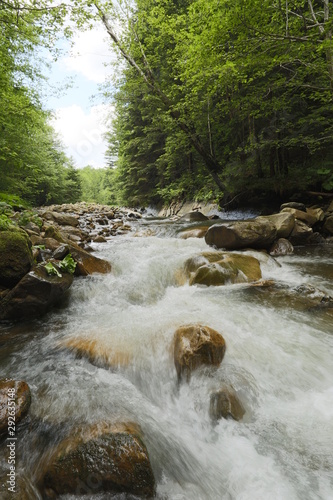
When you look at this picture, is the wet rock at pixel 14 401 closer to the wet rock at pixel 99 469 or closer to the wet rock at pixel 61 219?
the wet rock at pixel 99 469

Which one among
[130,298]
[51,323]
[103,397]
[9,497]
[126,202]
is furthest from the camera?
[126,202]

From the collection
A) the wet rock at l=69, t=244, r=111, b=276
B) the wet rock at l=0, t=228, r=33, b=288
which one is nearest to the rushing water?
the wet rock at l=69, t=244, r=111, b=276

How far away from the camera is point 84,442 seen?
1723 mm

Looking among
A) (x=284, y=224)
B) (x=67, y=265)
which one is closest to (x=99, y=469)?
(x=67, y=265)

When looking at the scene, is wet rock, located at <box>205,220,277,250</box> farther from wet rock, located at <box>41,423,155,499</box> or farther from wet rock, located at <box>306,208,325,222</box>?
wet rock, located at <box>41,423,155,499</box>

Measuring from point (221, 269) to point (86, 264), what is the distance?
2892mm

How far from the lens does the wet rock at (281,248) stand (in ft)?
22.7

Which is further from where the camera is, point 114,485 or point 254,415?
point 254,415

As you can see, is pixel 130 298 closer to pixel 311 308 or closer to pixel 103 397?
pixel 103 397

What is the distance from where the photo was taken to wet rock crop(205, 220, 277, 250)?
21.6 ft

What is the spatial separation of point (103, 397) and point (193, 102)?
11.7m

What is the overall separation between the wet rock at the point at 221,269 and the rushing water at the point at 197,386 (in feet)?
1.13

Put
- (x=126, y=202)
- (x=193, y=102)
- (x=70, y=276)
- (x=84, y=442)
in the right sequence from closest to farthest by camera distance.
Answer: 1. (x=84, y=442)
2. (x=70, y=276)
3. (x=193, y=102)
4. (x=126, y=202)

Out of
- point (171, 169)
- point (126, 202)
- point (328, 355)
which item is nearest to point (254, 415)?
point (328, 355)
